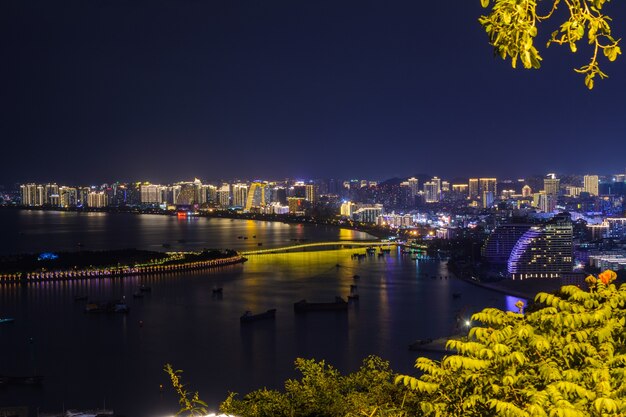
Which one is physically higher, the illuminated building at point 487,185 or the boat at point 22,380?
the illuminated building at point 487,185

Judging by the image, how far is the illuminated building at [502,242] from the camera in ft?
41.1

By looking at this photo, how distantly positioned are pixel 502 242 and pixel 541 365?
12.3 metres

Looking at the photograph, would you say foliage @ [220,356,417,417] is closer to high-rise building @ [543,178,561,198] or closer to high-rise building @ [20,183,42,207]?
high-rise building @ [543,178,561,198]

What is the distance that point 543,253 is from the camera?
37.9 ft

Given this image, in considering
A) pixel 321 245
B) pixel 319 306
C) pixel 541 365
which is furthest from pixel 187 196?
pixel 541 365

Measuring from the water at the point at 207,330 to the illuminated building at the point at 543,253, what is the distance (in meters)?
1.33

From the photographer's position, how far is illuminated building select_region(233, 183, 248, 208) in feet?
132

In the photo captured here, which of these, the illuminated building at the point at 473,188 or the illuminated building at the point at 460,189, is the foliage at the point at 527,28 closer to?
the illuminated building at the point at 473,188

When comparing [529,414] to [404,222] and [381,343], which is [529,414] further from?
[404,222]

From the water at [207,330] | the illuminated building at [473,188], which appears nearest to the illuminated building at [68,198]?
the illuminated building at [473,188]

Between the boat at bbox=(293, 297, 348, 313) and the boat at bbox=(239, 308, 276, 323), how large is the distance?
36 centimetres

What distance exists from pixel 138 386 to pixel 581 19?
4700 millimetres

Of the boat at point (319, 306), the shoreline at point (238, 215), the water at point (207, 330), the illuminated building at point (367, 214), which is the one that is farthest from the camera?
the illuminated building at point (367, 214)

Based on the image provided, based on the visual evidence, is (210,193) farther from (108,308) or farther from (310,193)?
(108,308)
